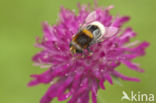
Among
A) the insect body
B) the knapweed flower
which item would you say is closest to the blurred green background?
the knapweed flower

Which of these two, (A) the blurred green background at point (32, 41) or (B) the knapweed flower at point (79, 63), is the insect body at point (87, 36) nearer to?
(B) the knapweed flower at point (79, 63)

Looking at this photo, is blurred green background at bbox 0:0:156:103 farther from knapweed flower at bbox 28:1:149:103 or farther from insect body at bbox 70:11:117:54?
insect body at bbox 70:11:117:54

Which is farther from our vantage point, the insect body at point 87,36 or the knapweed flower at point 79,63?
the knapweed flower at point 79,63

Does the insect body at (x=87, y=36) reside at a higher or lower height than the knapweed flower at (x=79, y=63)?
higher

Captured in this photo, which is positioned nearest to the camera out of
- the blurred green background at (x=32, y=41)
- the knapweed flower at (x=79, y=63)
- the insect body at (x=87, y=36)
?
the insect body at (x=87, y=36)

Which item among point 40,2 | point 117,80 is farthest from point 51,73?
point 40,2

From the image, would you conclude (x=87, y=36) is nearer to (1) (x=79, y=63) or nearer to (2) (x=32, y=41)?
(1) (x=79, y=63)

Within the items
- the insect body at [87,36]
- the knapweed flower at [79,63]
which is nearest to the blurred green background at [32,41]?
the knapweed flower at [79,63]

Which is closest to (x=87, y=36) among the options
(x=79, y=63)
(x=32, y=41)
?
(x=79, y=63)

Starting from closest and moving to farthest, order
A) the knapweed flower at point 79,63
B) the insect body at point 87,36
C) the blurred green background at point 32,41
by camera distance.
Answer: the insect body at point 87,36 < the knapweed flower at point 79,63 < the blurred green background at point 32,41

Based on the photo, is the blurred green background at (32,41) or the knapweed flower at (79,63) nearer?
the knapweed flower at (79,63)
